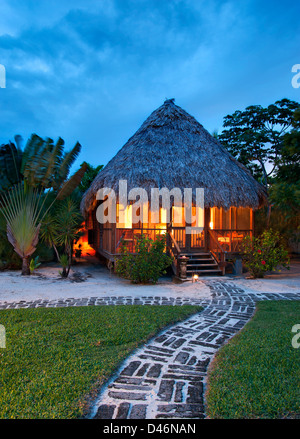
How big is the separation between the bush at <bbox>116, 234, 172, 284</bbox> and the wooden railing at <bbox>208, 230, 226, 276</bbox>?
249 centimetres

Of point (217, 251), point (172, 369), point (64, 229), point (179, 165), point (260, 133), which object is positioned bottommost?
point (172, 369)

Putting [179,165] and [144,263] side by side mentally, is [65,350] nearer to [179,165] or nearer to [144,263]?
[144,263]

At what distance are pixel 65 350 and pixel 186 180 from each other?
8.20m

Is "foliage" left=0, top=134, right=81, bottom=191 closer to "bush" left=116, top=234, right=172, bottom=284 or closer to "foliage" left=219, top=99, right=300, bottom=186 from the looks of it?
"bush" left=116, top=234, right=172, bottom=284

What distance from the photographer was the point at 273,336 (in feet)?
13.7

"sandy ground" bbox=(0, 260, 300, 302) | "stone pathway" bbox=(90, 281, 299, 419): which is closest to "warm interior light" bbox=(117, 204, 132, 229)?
"sandy ground" bbox=(0, 260, 300, 302)

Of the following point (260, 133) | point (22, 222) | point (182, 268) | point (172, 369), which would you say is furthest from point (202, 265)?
point (260, 133)

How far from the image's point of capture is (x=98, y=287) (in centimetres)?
814

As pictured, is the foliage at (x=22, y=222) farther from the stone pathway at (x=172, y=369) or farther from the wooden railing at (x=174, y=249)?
the wooden railing at (x=174, y=249)

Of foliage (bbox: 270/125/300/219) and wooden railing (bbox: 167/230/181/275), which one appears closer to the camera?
foliage (bbox: 270/125/300/219)

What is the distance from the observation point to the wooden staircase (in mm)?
10033

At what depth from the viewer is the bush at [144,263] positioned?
8508 millimetres

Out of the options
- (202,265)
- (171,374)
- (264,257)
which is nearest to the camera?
(171,374)

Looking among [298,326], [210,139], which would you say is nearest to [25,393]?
[298,326]
